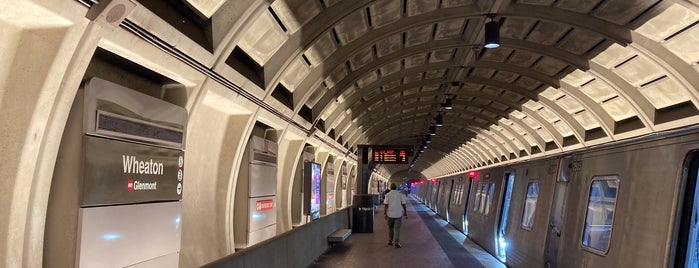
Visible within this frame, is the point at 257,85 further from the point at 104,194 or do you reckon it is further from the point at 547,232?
the point at 547,232

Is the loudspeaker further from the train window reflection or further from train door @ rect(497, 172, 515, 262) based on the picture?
the train window reflection

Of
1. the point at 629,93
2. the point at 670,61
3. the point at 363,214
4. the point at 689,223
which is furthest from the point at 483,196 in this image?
the point at 689,223

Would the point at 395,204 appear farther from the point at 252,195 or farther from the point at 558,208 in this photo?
the point at 558,208

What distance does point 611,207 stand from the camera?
5.34m

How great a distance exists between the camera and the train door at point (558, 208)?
671 centimetres

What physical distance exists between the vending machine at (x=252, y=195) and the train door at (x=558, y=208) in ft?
15.7

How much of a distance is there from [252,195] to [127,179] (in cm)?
456

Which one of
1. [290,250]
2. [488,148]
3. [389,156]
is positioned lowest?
[290,250]

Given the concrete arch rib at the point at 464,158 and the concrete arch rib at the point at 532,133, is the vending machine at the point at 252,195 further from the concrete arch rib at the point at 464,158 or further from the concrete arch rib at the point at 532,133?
the concrete arch rib at the point at 464,158

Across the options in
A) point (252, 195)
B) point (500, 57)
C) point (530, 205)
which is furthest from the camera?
point (500, 57)

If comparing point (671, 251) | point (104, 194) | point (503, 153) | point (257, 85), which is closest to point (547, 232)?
point (671, 251)

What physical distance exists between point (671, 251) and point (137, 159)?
14.6 feet

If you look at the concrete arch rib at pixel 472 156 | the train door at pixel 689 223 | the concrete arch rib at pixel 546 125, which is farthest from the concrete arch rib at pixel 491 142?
the train door at pixel 689 223

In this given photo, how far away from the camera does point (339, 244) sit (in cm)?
1588
